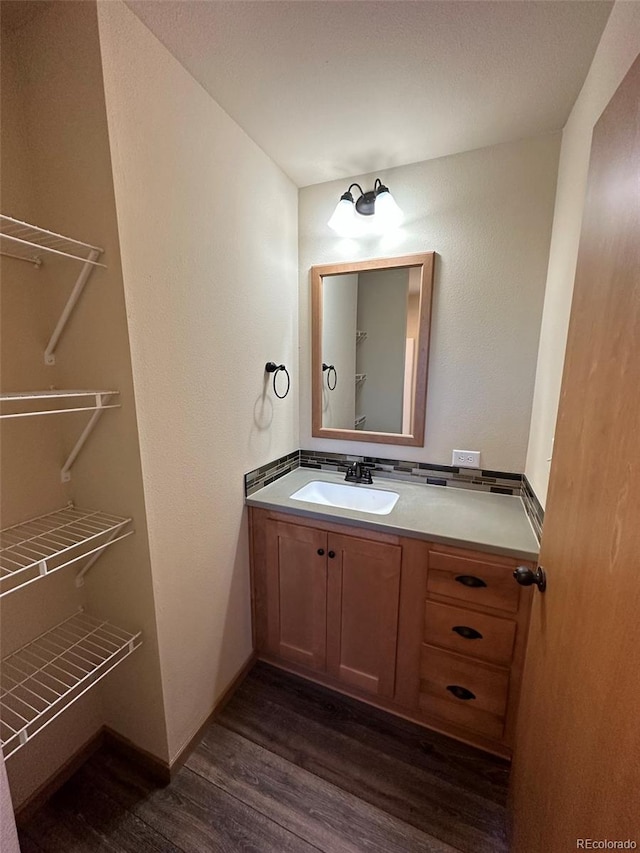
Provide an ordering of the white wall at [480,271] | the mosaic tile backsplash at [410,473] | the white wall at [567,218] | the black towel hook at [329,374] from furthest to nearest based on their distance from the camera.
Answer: the black towel hook at [329,374] < the mosaic tile backsplash at [410,473] < the white wall at [480,271] < the white wall at [567,218]

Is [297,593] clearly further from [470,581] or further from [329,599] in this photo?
[470,581]

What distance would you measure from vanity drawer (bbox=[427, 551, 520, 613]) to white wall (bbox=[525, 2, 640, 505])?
1.11ft

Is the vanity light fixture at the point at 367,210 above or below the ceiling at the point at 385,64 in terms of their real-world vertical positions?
below

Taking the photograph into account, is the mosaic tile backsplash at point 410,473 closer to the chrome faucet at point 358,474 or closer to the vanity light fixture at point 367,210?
the chrome faucet at point 358,474

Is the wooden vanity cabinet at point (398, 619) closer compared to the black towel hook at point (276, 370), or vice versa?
the wooden vanity cabinet at point (398, 619)

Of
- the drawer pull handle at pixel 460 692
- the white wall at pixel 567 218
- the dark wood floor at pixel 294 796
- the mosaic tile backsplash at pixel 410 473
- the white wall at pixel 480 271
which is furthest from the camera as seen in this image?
the mosaic tile backsplash at pixel 410 473

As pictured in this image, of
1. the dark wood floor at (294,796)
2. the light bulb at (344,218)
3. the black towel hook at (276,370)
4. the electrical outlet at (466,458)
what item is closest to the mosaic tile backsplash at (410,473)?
the electrical outlet at (466,458)

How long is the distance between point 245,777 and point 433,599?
3.25 feet

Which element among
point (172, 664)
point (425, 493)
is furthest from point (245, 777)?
point (425, 493)

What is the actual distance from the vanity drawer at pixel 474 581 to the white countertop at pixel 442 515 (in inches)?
2.5

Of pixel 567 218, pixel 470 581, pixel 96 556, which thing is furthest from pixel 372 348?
pixel 96 556

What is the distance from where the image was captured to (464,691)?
1.35m

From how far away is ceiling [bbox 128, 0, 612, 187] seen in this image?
3.11 feet

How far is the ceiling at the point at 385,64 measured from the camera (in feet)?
3.11
